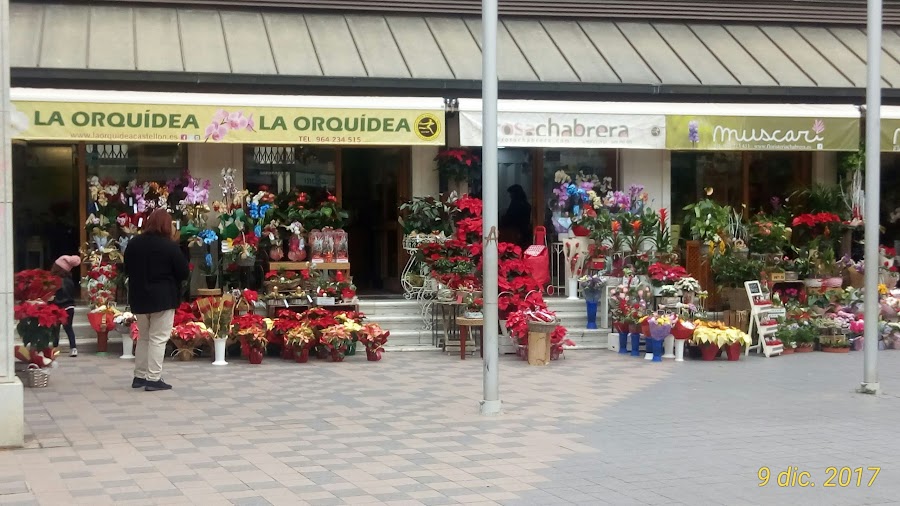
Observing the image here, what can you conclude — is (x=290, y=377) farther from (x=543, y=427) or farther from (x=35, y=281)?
(x=543, y=427)

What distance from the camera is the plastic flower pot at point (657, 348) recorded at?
12.8m

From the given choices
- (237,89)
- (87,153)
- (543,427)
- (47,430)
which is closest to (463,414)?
(543,427)

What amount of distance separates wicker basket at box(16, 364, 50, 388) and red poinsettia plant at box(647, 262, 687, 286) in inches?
286

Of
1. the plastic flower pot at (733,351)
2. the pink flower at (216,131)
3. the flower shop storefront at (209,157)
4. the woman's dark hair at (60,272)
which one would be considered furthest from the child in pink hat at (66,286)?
the plastic flower pot at (733,351)

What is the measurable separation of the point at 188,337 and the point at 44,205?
3.61 m

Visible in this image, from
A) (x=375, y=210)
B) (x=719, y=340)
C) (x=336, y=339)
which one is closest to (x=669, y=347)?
(x=719, y=340)

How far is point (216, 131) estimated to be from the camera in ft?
42.9

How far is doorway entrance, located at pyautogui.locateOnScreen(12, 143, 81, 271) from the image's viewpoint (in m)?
14.1

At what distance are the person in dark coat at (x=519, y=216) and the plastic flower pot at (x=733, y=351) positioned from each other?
3.93m

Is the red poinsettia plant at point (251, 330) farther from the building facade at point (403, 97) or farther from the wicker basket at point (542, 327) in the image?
the wicker basket at point (542, 327)

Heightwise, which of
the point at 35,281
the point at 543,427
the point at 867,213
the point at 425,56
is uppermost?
the point at 425,56

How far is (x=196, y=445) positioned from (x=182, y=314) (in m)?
4.76

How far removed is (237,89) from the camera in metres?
13.9

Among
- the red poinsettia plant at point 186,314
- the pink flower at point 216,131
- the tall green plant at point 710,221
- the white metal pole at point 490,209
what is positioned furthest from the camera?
the tall green plant at point 710,221
